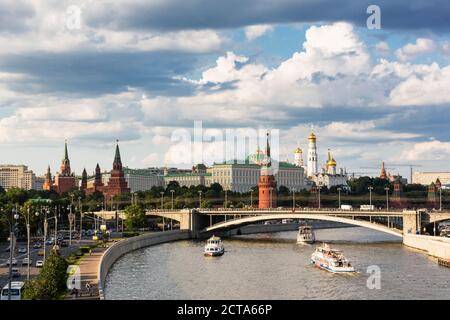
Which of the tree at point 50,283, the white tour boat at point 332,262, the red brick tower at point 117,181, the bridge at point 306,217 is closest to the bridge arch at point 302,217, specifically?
the bridge at point 306,217

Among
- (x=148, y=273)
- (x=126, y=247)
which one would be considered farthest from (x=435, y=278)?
(x=126, y=247)

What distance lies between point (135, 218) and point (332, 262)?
153ft

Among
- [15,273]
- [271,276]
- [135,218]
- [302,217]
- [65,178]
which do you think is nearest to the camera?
[15,273]

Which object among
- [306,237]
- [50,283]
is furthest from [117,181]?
[50,283]

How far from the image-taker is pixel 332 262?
48594mm

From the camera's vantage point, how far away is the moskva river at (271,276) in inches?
1507

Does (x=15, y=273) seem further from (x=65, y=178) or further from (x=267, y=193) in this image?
(x=65, y=178)

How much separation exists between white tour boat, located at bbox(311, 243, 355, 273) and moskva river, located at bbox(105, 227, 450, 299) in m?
0.60

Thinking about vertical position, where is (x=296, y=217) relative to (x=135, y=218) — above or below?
above

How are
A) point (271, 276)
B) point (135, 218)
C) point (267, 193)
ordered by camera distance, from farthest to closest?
point (267, 193) → point (135, 218) → point (271, 276)

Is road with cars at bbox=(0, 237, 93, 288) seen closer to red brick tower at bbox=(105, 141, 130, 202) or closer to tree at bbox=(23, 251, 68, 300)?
tree at bbox=(23, 251, 68, 300)

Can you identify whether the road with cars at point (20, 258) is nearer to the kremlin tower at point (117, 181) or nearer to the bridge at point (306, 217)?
the bridge at point (306, 217)
